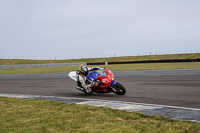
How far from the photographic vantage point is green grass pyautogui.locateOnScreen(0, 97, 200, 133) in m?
4.62

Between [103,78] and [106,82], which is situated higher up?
[103,78]

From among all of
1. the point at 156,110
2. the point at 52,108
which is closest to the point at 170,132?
the point at 156,110

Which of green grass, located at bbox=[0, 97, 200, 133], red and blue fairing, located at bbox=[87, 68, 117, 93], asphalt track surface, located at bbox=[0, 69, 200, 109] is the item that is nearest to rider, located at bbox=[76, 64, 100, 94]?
red and blue fairing, located at bbox=[87, 68, 117, 93]

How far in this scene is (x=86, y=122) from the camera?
5.30 meters

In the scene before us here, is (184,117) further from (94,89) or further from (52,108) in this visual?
(94,89)

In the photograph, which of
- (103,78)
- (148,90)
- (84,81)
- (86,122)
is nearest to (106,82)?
(103,78)

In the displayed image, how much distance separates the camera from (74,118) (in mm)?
5719

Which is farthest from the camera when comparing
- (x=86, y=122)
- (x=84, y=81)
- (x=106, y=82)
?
(x=84, y=81)

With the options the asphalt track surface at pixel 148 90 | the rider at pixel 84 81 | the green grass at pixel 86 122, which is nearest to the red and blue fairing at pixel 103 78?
the rider at pixel 84 81

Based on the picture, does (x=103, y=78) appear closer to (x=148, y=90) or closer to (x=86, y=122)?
(x=148, y=90)

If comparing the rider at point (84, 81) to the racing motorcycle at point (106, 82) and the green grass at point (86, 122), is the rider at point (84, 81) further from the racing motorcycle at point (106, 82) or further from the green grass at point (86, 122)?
the green grass at point (86, 122)

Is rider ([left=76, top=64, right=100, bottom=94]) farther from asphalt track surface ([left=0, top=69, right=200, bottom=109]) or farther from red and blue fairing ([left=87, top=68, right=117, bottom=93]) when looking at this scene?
asphalt track surface ([left=0, top=69, right=200, bottom=109])

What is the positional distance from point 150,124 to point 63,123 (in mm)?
1868

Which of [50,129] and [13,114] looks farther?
[13,114]
